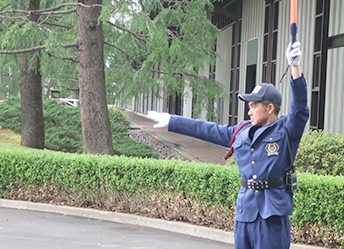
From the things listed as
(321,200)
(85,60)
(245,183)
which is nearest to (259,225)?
(245,183)

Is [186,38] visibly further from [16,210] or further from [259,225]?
[259,225]

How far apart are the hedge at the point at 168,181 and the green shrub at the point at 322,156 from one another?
1436 mm

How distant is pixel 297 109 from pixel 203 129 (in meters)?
0.90

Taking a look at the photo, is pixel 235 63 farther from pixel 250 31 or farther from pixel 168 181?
pixel 168 181

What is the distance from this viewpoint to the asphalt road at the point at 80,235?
630cm

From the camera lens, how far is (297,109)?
3211 millimetres

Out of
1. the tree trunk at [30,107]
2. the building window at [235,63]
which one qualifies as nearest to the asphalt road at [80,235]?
the tree trunk at [30,107]

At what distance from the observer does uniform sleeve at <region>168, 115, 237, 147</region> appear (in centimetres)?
381

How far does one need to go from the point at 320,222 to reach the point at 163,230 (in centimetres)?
246

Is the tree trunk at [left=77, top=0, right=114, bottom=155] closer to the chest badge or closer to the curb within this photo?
the curb

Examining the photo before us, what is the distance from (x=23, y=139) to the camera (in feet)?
52.7

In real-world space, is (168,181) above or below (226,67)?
below

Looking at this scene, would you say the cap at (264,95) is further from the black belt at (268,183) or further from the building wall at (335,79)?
the building wall at (335,79)

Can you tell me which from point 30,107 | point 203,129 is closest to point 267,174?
point 203,129
